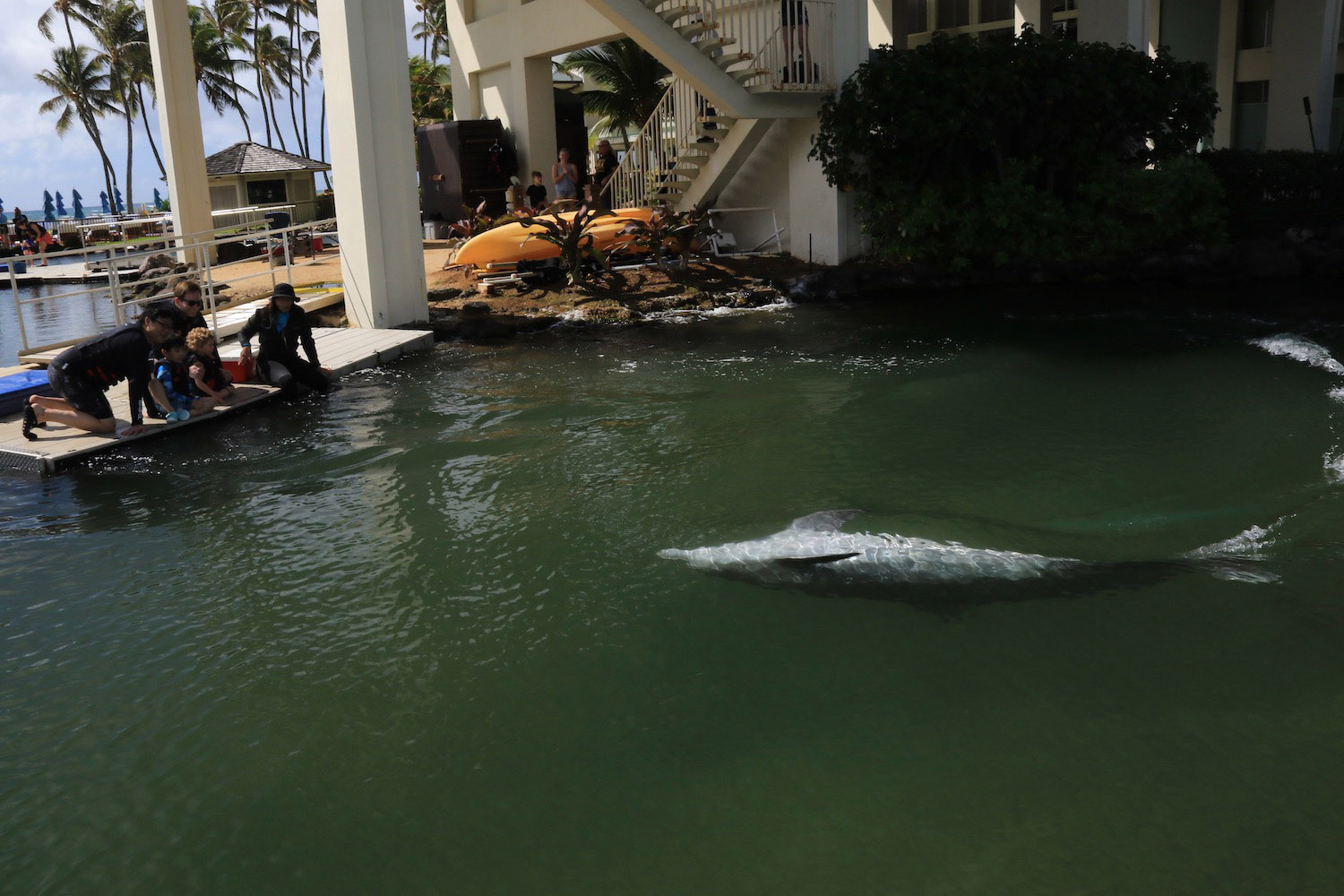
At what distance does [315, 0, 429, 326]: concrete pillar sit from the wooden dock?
0.67m

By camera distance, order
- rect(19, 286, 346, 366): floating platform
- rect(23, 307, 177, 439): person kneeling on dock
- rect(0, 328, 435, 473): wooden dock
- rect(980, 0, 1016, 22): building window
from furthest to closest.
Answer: rect(980, 0, 1016, 22): building window, rect(19, 286, 346, 366): floating platform, rect(23, 307, 177, 439): person kneeling on dock, rect(0, 328, 435, 473): wooden dock

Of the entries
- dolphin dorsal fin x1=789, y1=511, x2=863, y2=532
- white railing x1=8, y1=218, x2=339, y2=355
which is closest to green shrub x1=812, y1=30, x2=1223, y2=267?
white railing x1=8, y1=218, x2=339, y2=355

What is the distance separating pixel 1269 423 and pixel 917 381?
3.30 metres

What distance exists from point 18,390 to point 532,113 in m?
13.5

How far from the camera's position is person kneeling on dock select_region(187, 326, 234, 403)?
10.1 m

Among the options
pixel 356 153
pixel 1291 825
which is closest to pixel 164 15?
pixel 356 153

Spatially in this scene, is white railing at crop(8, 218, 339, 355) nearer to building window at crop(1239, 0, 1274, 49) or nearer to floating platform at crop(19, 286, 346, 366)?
floating platform at crop(19, 286, 346, 366)

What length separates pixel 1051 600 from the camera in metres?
6.16

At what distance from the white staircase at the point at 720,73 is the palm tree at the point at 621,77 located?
793 cm

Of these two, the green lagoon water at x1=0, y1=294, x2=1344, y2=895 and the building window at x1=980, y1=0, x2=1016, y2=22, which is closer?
the green lagoon water at x1=0, y1=294, x2=1344, y2=895

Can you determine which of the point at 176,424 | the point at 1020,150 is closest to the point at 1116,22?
the point at 1020,150

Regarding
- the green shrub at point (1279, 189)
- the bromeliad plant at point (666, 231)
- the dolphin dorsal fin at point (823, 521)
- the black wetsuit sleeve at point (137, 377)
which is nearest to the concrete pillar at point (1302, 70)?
the green shrub at point (1279, 189)

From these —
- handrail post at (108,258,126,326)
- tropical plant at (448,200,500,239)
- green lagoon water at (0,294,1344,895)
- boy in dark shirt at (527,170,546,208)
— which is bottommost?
green lagoon water at (0,294,1344,895)

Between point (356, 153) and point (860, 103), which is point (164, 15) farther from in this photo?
point (860, 103)
